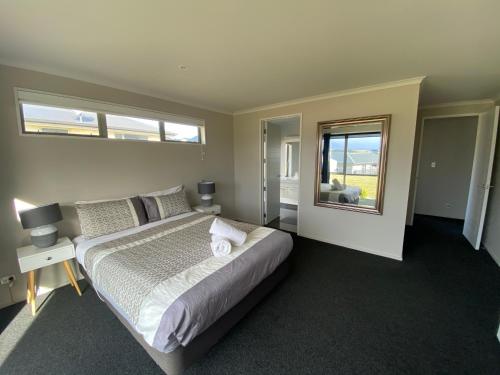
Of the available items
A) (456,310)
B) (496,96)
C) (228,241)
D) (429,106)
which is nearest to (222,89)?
(228,241)

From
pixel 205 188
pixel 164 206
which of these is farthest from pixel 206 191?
pixel 164 206

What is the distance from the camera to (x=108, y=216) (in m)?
2.39

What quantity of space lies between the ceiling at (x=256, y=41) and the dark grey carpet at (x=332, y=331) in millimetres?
2389

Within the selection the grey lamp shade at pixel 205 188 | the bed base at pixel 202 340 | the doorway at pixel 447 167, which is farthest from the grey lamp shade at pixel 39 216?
the doorway at pixel 447 167

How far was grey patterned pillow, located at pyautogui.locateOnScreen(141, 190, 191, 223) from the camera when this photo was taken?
2.80 metres

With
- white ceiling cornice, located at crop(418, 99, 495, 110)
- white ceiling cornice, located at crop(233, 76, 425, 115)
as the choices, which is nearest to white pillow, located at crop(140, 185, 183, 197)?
white ceiling cornice, located at crop(233, 76, 425, 115)

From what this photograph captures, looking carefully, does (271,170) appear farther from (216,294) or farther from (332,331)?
(216,294)

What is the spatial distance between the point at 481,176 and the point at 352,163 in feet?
6.71

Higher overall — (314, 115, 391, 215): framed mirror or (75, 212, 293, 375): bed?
(314, 115, 391, 215): framed mirror

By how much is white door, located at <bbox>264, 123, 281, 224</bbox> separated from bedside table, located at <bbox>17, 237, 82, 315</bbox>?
314 centimetres

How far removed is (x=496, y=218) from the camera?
2947 millimetres

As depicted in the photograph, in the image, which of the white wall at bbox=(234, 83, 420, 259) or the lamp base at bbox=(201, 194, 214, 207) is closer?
the white wall at bbox=(234, 83, 420, 259)

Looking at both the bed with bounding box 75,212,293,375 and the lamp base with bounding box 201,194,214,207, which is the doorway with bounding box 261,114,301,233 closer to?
the lamp base with bounding box 201,194,214,207

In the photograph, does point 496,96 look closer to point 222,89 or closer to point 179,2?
point 222,89
